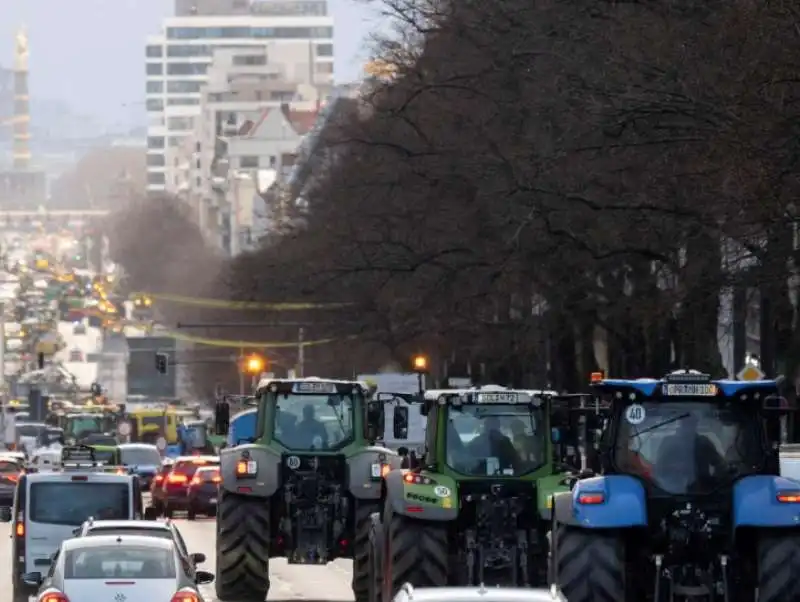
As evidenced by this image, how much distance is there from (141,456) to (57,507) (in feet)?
156

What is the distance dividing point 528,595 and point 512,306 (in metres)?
56.2

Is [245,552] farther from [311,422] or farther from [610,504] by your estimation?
[610,504]

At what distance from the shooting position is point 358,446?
111 ft

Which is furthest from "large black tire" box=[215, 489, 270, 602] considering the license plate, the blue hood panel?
the blue hood panel

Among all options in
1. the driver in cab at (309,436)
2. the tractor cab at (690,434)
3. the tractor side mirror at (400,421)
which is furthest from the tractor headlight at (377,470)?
the tractor cab at (690,434)

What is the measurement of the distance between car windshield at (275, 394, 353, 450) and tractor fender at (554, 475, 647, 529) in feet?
32.8

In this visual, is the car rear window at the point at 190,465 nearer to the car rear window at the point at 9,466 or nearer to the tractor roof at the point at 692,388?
the car rear window at the point at 9,466

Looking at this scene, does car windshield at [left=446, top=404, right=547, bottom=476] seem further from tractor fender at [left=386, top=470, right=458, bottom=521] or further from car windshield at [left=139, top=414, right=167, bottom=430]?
car windshield at [left=139, top=414, right=167, bottom=430]

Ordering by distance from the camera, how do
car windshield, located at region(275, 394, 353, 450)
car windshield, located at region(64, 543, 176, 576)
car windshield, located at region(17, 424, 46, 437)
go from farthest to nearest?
car windshield, located at region(17, 424, 46, 437) → car windshield, located at region(275, 394, 353, 450) → car windshield, located at region(64, 543, 176, 576)

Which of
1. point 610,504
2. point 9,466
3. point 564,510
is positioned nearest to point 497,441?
point 564,510

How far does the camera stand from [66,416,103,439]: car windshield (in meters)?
109

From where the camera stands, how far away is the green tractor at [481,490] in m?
26.9

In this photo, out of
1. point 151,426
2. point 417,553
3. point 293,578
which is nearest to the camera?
point 417,553

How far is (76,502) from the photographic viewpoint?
118 feet
